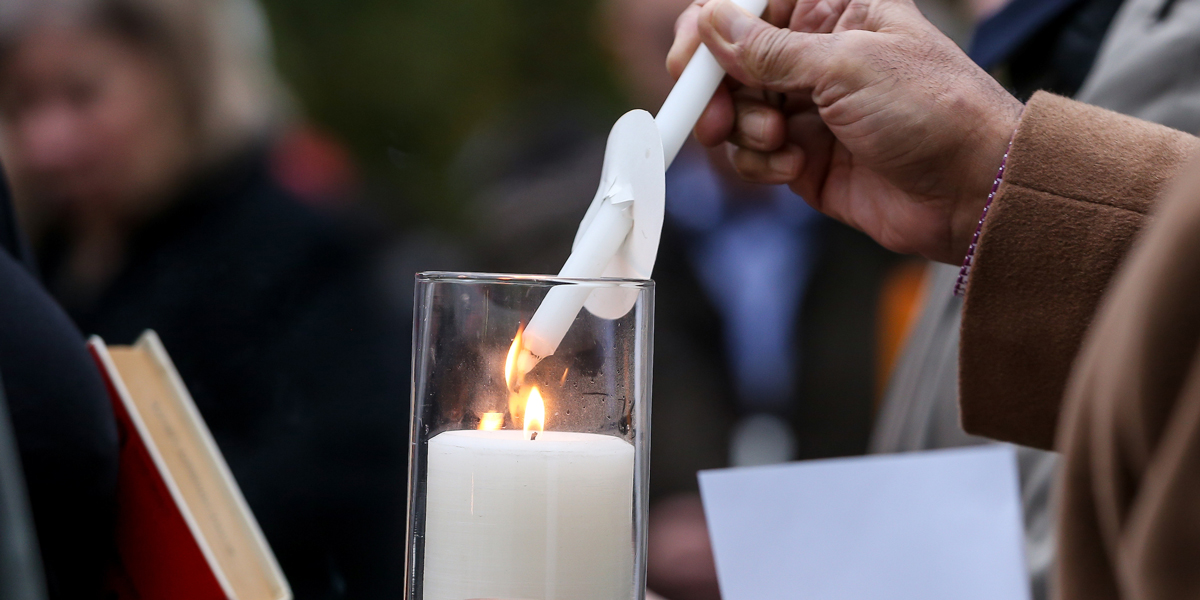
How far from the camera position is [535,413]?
477 mm

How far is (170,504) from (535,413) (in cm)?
23

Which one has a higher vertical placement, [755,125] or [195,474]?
[755,125]

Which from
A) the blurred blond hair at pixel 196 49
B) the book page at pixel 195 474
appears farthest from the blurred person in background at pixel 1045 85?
the blurred blond hair at pixel 196 49

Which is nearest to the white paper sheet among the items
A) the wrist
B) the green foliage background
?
the wrist

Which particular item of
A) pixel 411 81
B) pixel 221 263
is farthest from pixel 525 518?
pixel 411 81

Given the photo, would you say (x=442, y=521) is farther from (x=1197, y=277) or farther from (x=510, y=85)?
(x=510, y=85)

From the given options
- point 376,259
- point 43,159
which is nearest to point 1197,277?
point 43,159

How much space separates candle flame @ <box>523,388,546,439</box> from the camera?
1.55 ft

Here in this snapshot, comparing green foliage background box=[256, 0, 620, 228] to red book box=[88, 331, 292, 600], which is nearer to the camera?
red book box=[88, 331, 292, 600]

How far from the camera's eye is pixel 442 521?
0.46 m

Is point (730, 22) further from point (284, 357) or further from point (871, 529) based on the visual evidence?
point (284, 357)

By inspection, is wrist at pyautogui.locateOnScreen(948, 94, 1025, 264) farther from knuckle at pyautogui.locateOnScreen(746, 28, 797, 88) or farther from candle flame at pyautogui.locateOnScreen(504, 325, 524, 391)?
candle flame at pyautogui.locateOnScreen(504, 325, 524, 391)

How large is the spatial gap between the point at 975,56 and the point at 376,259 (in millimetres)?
1080

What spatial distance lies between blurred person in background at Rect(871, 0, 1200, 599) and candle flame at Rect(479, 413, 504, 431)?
0.44 metres
